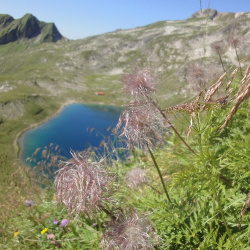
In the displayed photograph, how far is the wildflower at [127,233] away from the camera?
6.56 feet

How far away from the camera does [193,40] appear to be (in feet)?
647

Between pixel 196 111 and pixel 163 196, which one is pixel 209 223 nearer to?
pixel 163 196

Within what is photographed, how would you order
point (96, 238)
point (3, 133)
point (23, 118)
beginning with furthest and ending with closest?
point (23, 118) → point (3, 133) → point (96, 238)

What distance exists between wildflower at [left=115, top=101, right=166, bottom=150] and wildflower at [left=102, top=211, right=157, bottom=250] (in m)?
0.66

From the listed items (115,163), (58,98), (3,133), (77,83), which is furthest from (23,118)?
(115,163)

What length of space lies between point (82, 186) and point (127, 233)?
0.54 meters

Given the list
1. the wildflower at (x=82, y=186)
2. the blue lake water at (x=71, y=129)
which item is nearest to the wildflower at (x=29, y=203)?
the wildflower at (x=82, y=186)

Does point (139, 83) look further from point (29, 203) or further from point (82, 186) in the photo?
point (29, 203)

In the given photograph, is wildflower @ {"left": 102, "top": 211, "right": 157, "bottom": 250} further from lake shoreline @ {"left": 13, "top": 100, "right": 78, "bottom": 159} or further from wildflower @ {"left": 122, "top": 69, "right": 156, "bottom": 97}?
lake shoreline @ {"left": 13, "top": 100, "right": 78, "bottom": 159}

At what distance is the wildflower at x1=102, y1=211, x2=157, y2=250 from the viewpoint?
→ 200cm

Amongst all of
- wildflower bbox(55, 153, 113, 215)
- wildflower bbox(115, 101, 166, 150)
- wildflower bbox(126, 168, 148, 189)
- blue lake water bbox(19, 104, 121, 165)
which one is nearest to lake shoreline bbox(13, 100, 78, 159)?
blue lake water bbox(19, 104, 121, 165)

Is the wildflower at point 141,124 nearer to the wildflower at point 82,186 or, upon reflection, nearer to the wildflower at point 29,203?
the wildflower at point 82,186

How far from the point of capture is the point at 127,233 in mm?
2047

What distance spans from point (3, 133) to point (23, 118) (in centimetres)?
1781
